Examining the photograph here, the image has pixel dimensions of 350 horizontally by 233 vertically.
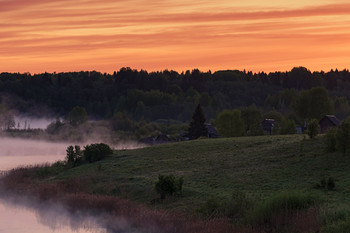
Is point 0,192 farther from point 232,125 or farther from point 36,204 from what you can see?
point 232,125

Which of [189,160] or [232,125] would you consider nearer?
[189,160]

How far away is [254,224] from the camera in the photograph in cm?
3934

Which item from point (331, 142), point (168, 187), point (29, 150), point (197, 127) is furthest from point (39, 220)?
point (29, 150)

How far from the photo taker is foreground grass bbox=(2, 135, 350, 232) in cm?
4847

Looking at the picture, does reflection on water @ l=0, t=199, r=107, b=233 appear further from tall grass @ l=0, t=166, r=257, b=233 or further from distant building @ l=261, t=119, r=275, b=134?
distant building @ l=261, t=119, r=275, b=134

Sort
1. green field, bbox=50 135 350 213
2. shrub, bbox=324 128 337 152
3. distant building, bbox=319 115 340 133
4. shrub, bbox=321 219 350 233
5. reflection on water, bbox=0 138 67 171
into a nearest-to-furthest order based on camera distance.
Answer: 1. shrub, bbox=321 219 350 233
2. green field, bbox=50 135 350 213
3. shrub, bbox=324 128 337 152
4. distant building, bbox=319 115 340 133
5. reflection on water, bbox=0 138 67 171

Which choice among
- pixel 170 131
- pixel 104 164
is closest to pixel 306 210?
pixel 104 164

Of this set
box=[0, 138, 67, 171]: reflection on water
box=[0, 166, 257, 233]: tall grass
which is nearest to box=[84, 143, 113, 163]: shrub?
box=[0, 166, 257, 233]: tall grass

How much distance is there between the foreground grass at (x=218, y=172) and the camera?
159 feet

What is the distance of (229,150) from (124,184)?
20.9m

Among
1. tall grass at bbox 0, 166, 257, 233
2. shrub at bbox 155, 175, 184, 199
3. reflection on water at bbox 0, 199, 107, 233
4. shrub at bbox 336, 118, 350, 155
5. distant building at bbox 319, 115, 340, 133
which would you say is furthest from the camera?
distant building at bbox 319, 115, 340, 133

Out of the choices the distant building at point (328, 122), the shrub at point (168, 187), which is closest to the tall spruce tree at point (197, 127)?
the distant building at point (328, 122)

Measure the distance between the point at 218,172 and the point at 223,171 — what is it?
582 mm

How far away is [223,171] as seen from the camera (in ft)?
198
